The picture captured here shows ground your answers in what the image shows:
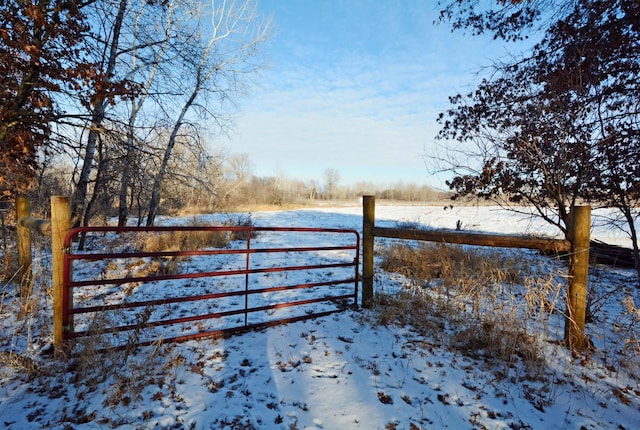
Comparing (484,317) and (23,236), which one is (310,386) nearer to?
(484,317)

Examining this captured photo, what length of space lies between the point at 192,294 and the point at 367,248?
306cm

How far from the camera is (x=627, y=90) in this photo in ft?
15.3

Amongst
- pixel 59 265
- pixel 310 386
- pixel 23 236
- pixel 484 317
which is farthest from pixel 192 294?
pixel 484 317

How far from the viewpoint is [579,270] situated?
3352 mm

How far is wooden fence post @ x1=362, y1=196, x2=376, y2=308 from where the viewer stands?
4625 mm

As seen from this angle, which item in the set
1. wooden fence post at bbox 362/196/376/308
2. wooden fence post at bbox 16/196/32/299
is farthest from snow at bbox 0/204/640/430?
wooden fence post at bbox 16/196/32/299

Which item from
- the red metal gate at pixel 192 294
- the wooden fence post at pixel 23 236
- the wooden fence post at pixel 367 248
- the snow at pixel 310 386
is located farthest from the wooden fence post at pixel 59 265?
the wooden fence post at pixel 367 248

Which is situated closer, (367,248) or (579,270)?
(579,270)

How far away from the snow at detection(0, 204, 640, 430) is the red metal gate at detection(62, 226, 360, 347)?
34 cm

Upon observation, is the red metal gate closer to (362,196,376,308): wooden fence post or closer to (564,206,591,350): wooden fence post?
(362,196,376,308): wooden fence post

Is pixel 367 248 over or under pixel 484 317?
over

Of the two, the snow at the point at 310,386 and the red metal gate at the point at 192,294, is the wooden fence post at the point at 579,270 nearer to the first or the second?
the snow at the point at 310,386

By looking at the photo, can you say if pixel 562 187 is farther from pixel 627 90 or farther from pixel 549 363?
pixel 549 363

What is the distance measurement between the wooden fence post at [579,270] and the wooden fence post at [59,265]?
5.13 meters
